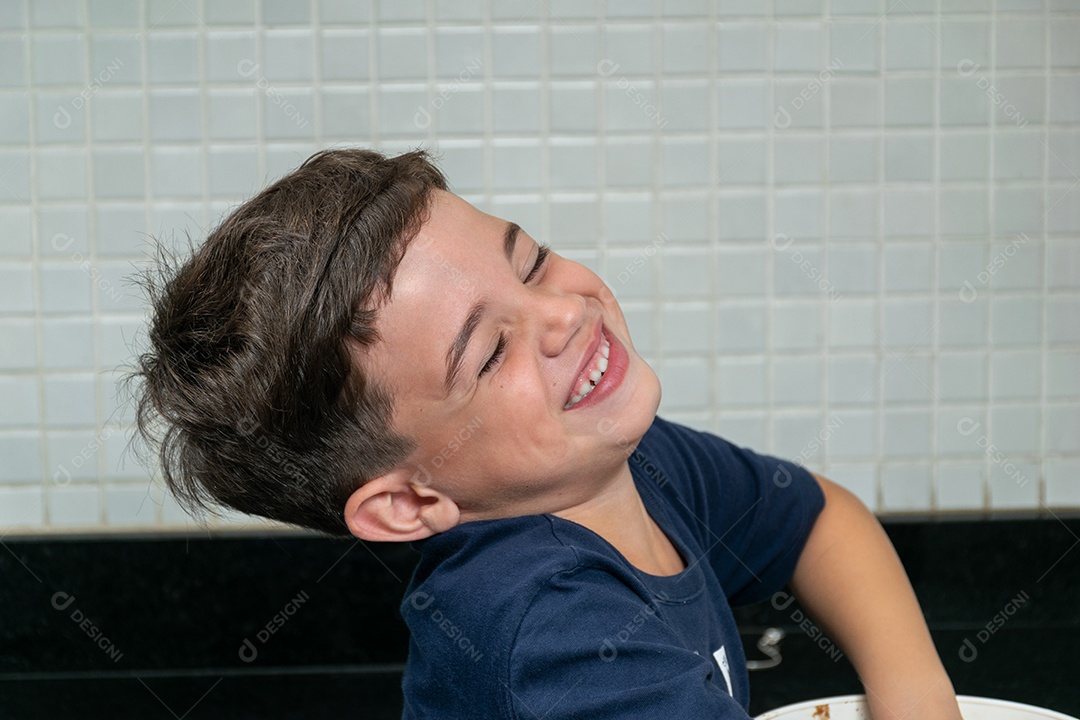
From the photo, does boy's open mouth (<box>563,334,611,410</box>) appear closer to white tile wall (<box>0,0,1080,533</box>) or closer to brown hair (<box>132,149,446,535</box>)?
brown hair (<box>132,149,446,535</box>)

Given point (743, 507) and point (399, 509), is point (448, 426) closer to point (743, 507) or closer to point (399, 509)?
point (399, 509)

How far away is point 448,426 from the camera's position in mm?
678

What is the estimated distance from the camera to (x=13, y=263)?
1.16m

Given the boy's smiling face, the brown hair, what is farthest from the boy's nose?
the brown hair

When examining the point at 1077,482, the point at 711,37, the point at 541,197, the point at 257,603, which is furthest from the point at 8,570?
the point at 1077,482

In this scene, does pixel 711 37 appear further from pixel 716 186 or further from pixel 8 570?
pixel 8 570

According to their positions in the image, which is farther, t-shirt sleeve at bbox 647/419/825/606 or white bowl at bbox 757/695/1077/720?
t-shirt sleeve at bbox 647/419/825/606

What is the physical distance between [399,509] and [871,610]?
0.40m

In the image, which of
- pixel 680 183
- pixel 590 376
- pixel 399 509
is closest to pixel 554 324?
pixel 590 376

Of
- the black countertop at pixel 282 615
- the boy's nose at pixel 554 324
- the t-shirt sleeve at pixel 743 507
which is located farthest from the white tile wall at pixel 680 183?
the boy's nose at pixel 554 324

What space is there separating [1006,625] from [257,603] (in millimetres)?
895

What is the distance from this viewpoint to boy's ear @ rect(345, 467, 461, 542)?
2.30 ft

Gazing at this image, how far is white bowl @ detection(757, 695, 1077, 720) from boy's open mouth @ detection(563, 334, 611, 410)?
259mm

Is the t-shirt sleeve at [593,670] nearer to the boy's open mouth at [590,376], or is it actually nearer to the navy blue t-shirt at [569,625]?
the navy blue t-shirt at [569,625]
